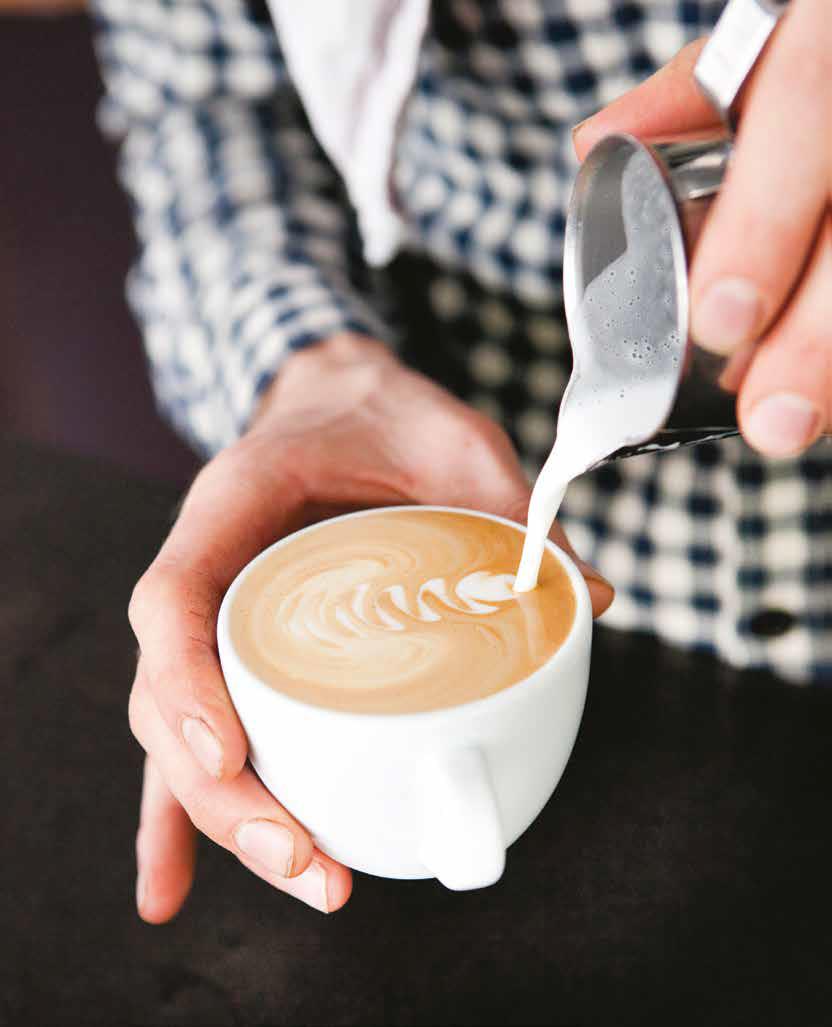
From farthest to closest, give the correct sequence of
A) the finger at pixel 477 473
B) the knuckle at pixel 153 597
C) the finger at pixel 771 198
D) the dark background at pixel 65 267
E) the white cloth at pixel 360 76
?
the dark background at pixel 65 267 < the white cloth at pixel 360 76 < the finger at pixel 477 473 < the knuckle at pixel 153 597 < the finger at pixel 771 198

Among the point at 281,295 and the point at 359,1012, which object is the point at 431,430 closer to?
the point at 281,295

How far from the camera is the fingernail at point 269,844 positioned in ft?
1.90

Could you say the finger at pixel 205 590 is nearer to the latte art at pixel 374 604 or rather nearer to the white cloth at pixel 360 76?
the latte art at pixel 374 604

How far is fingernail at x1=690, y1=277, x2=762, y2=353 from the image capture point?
0.43 metres

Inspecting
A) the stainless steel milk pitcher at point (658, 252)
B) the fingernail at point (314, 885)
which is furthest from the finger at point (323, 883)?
the stainless steel milk pitcher at point (658, 252)

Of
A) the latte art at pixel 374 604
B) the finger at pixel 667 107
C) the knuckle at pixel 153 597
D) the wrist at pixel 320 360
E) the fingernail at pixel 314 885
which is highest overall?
the finger at pixel 667 107

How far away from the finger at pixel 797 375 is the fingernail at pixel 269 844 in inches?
12.9

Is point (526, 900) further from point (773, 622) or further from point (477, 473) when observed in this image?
point (773, 622)

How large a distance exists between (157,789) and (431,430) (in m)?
0.35

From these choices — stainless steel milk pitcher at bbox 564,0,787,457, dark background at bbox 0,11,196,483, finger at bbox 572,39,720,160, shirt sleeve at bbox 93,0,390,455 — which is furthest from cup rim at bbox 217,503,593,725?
dark background at bbox 0,11,196,483

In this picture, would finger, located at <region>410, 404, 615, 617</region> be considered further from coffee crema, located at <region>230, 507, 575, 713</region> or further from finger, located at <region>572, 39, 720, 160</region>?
finger, located at <region>572, 39, 720, 160</region>

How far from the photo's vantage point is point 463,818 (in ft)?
1.66

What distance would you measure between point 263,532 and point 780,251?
1.44 feet

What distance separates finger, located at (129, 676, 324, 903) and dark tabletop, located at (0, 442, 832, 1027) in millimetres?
71
